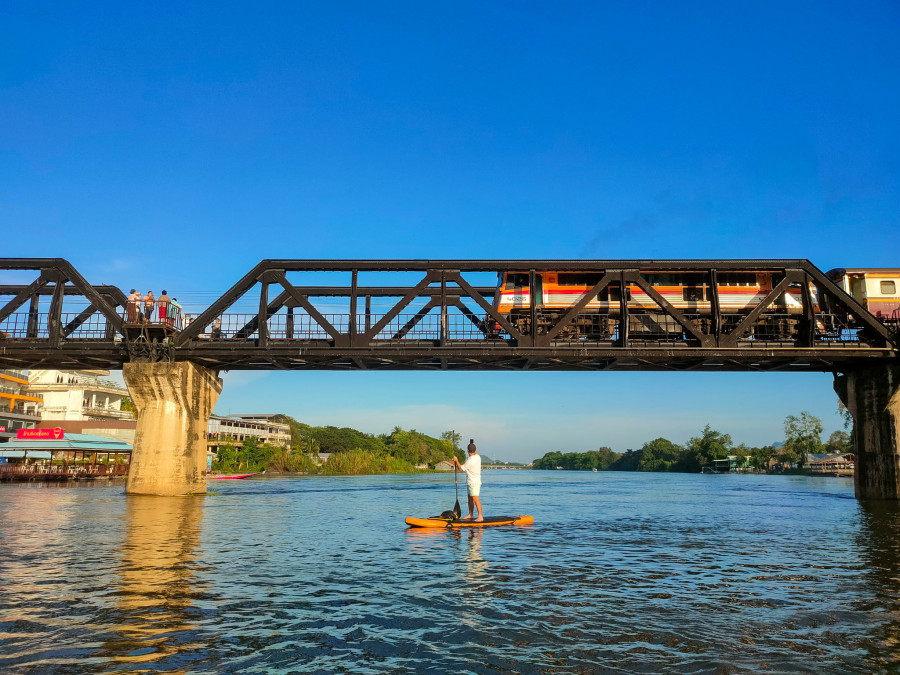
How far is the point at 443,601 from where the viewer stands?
1163cm

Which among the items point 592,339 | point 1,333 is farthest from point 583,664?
point 1,333

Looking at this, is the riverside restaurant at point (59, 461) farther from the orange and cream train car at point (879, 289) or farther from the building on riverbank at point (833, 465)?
the building on riverbank at point (833, 465)

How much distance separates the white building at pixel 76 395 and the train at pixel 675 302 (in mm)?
82348

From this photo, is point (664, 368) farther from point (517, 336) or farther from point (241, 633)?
point (241, 633)

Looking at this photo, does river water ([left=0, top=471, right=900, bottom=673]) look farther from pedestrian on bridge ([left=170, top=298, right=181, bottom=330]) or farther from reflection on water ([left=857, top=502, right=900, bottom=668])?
pedestrian on bridge ([left=170, top=298, right=181, bottom=330])

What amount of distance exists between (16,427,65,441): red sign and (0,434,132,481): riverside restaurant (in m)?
0.74

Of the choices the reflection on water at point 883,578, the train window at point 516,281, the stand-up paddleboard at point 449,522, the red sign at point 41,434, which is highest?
the train window at point 516,281

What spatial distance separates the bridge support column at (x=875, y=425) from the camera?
37438 millimetres

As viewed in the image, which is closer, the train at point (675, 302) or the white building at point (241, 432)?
the train at point (675, 302)

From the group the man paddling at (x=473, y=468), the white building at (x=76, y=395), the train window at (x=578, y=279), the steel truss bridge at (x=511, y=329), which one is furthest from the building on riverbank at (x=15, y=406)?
the man paddling at (x=473, y=468)

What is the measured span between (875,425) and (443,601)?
1479 inches

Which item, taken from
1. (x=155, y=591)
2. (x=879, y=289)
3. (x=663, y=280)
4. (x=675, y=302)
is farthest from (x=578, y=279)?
(x=155, y=591)

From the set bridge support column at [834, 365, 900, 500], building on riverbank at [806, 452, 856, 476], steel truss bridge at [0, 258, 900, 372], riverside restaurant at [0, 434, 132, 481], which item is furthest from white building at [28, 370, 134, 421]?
building on riverbank at [806, 452, 856, 476]

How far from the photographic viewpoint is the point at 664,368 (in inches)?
1565
